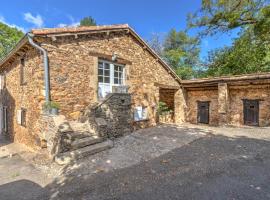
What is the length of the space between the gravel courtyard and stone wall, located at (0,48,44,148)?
5.49 ft

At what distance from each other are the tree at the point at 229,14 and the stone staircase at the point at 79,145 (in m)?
12.1

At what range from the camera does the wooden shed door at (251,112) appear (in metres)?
10.8

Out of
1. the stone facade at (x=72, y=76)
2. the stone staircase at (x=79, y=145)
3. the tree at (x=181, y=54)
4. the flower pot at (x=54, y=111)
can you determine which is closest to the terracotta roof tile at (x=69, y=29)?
the stone facade at (x=72, y=76)

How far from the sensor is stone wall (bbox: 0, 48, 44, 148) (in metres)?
6.64

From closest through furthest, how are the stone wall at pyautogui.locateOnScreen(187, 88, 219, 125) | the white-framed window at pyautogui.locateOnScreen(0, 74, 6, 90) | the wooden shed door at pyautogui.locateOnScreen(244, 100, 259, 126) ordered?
the wooden shed door at pyautogui.locateOnScreen(244, 100, 259, 126) → the white-framed window at pyautogui.locateOnScreen(0, 74, 6, 90) → the stone wall at pyautogui.locateOnScreen(187, 88, 219, 125)

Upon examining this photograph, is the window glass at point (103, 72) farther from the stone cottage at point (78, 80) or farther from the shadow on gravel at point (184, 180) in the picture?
the shadow on gravel at point (184, 180)

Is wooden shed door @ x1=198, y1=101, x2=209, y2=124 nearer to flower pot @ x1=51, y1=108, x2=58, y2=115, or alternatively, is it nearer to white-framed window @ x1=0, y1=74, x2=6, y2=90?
flower pot @ x1=51, y1=108, x2=58, y2=115

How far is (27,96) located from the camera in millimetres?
7629

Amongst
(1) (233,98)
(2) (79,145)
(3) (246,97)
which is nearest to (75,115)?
(2) (79,145)

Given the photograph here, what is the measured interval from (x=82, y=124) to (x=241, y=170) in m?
5.53

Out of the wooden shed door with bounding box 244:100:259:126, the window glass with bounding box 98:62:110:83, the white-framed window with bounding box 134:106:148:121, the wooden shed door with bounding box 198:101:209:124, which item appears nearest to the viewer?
the window glass with bounding box 98:62:110:83

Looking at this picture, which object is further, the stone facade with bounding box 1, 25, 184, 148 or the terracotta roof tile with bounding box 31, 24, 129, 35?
the stone facade with bounding box 1, 25, 184, 148

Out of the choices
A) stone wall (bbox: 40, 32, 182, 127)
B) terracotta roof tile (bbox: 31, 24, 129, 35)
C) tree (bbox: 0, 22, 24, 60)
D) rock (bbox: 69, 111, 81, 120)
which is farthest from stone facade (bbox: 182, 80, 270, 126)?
tree (bbox: 0, 22, 24, 60)

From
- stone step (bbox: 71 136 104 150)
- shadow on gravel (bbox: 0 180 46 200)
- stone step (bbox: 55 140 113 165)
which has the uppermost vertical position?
stone step (bbox: 71 136 104 150)
